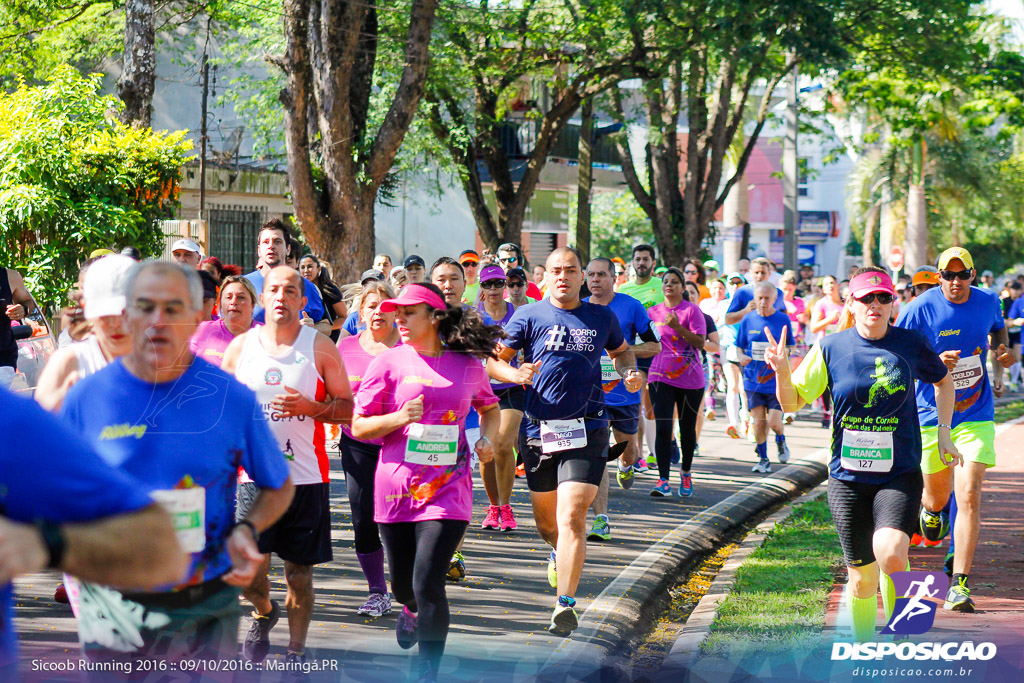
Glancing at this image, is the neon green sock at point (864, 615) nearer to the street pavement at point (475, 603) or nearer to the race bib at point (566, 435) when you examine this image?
the street pavement at point (475, 603)

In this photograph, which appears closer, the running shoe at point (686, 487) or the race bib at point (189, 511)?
the race bib at point (189, 511)

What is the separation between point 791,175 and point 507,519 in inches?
694

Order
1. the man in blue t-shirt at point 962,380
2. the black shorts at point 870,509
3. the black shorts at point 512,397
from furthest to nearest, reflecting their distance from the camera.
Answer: the black shorts at point 512,397 < the man in blue t-shirt at point 962,380 < the black shorts at point 870,509

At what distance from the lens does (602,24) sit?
1684cm

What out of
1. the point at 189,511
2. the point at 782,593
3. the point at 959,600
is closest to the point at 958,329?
the point at 959,600

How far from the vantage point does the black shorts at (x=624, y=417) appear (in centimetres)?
875

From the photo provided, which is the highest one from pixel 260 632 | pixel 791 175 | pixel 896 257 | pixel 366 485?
pixel 791 175

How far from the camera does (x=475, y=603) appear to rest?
20.7 ft

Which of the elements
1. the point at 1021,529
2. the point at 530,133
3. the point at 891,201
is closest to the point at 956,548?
the point at 1021,529

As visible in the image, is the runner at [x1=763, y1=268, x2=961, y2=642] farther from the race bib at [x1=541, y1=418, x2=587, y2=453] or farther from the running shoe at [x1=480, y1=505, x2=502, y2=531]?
the running shoe at [x1=480, y1=505, x2=502, y2=531]

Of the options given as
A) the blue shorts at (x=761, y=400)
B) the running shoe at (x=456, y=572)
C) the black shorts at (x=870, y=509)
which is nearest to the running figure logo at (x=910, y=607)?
the black shorts at (x=870, y=509)

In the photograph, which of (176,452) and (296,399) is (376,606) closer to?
(296,399)

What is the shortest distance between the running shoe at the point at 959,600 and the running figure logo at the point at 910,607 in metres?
0.90

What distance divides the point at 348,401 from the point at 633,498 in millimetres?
5771
